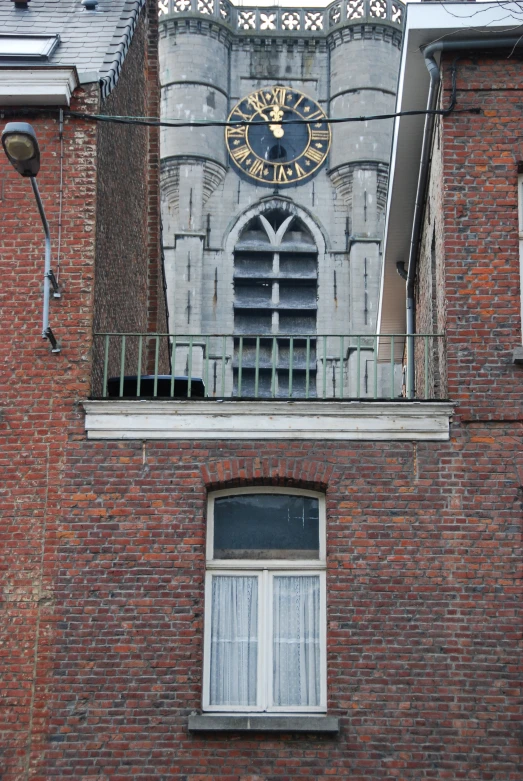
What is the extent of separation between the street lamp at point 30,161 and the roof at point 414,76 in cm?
382

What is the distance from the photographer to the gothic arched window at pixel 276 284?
5809cm

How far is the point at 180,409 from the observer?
11992 mm

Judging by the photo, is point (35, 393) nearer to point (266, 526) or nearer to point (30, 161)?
point (30, 161)

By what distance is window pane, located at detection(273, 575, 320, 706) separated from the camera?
11.6m

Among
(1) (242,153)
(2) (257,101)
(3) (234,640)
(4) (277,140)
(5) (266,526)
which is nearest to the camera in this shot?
(3) (234,640)

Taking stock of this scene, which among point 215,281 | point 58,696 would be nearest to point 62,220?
point 58,696

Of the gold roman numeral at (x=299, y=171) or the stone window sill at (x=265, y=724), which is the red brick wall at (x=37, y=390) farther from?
the gold roman numeral at (x=299, y=171)

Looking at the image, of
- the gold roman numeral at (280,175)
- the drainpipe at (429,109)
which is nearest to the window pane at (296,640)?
the drainpipe at (429,109)

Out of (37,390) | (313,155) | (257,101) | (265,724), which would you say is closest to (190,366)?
(37,390)

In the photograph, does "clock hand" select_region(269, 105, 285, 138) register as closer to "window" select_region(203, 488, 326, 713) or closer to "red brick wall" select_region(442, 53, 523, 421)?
"red brick wall" select_region(442, 53, 523, 421)

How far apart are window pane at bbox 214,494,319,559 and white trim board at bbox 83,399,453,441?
0.61 meters

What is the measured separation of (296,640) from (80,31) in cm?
684

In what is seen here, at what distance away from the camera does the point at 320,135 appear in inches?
2386

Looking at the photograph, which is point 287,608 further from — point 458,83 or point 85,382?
point 458,83
